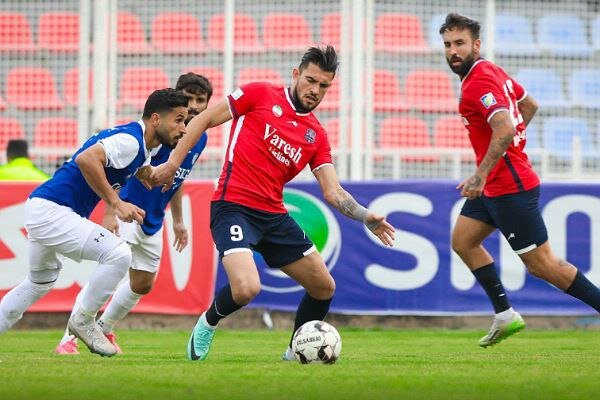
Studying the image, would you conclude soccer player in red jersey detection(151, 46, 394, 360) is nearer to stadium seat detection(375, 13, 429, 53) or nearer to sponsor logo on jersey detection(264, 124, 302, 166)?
sponsor logo on jersey detection(264, 124, 302, 166)

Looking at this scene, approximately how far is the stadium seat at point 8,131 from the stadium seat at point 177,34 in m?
2.20

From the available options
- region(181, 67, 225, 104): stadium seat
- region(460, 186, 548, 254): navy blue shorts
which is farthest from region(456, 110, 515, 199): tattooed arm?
region(181, 67, 225, 104): stadium seat

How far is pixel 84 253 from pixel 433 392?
312 centimetres

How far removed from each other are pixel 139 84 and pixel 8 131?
6.29 ft

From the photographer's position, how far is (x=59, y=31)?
16.9 meters

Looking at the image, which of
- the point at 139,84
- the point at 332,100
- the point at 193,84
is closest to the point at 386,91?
the point at 332,100

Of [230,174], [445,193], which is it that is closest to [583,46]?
[445,193]

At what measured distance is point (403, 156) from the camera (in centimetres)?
1573

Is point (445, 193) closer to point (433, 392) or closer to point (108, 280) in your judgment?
point (108, 280)

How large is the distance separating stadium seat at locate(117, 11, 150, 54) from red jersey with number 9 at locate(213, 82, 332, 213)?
863 centimetres

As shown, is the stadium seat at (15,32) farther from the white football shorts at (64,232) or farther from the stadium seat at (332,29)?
the white football shorts at (64,232)

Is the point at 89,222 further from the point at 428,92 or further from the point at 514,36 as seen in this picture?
the point at 514,36

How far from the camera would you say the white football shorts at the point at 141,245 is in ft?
31.9

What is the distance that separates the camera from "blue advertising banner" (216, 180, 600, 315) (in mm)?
12906
